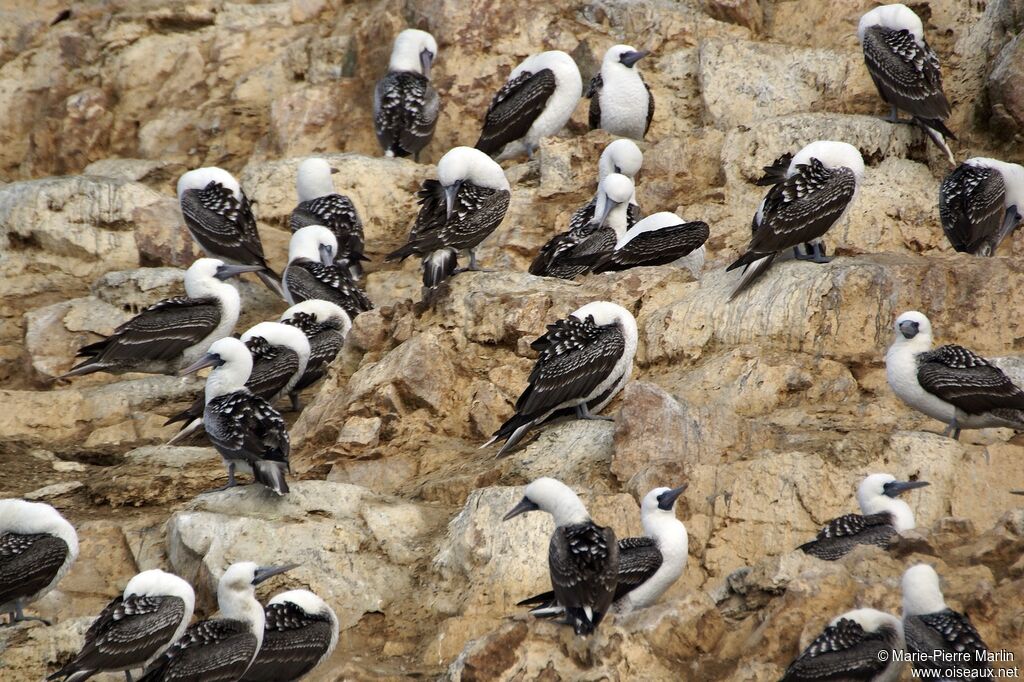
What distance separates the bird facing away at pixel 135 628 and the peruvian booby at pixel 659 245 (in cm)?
611

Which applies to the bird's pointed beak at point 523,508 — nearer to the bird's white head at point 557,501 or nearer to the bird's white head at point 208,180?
the bird's white head at point 557,501

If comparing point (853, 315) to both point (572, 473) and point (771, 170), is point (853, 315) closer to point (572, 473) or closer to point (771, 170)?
point (771, 170)

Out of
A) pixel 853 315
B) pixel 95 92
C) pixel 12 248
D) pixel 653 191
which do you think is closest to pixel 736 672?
pixel 853 315

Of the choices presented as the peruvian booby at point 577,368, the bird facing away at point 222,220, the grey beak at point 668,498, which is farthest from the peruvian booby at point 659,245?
the grey beak at point 668,498

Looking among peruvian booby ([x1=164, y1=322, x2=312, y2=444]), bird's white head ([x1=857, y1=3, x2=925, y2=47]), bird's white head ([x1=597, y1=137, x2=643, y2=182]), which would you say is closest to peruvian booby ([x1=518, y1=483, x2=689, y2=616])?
peruvian booby ([x1=164, y1=322, x2=312, y2=444])

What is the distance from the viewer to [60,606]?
12.2 m

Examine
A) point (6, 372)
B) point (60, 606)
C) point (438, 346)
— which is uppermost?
point (438, 346)

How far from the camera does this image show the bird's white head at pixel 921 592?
8.67 meters

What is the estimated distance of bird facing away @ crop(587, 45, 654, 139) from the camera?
18.8 m

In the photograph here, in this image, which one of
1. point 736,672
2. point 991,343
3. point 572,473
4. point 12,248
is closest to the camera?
point 736,672

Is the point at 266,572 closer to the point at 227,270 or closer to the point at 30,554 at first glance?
the point at 30,554

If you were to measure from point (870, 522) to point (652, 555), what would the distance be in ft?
4.79

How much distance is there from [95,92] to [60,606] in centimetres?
1215

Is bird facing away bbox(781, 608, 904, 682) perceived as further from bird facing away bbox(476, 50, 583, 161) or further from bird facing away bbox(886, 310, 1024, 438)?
bird facing away bbox(476, 50, 583, 161)
